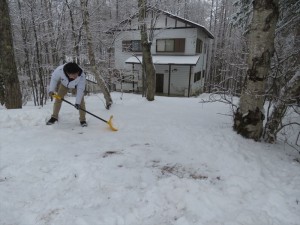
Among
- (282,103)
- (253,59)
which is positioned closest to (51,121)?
(253,59)

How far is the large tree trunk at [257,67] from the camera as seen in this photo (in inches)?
161

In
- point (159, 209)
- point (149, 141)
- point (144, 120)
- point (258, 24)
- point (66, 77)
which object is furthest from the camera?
point (144, 120)

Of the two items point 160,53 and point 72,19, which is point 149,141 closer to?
point 72,19

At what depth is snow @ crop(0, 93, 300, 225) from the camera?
2.46 m

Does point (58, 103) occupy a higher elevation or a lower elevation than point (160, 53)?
lower

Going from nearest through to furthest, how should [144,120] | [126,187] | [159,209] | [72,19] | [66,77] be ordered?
[159,209]
[126,187]
[66,77]
[144,120]
[72,19]

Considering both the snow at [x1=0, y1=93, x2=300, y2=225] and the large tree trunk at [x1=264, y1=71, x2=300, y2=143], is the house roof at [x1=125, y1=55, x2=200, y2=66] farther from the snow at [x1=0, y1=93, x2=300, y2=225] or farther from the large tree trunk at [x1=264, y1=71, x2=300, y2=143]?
the snow at [x1=0, y1=93, x2=300, y2=225]

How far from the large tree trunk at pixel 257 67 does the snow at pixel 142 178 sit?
0.31 m

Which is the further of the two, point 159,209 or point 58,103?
point 58,103

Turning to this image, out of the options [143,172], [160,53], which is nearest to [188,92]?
[160,53]

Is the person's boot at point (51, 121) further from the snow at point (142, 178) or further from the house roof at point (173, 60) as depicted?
the house roof at point (173, 60)

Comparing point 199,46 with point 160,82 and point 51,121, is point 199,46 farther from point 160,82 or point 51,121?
point 51,121

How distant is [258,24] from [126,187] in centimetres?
365

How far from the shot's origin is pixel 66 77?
16.0 feet
